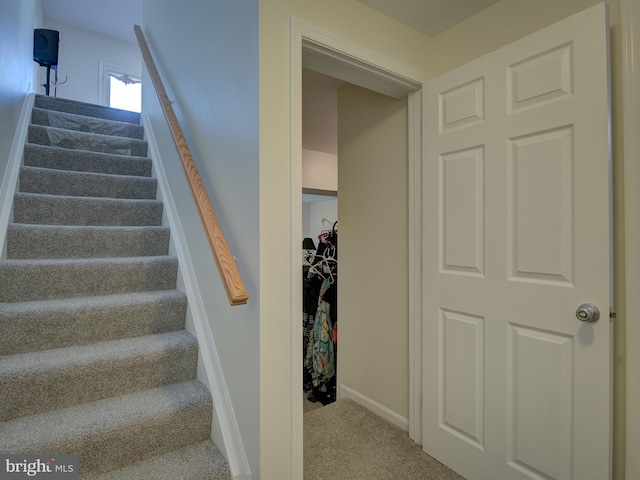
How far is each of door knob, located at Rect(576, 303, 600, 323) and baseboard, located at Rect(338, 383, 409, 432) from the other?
115 centimetres

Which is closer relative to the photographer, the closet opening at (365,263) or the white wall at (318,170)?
the closet opening at (365,263)

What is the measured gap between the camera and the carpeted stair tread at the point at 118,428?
Answer: 1199 millimetres

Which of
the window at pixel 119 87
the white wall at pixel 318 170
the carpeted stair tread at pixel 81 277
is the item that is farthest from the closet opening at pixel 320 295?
the window at pixel 119 87

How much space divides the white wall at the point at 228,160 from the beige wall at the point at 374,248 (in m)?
0.97

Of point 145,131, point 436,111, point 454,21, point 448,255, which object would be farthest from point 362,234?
point 145,131

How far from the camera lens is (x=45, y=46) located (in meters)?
3.40

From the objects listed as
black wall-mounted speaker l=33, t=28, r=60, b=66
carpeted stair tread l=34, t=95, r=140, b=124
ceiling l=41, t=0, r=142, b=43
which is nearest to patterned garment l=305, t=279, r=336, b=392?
carpeted stair tread l=34, t=95, r=140, b=124

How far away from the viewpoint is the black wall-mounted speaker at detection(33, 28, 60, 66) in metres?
3.36

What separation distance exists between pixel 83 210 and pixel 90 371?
3.79 feet

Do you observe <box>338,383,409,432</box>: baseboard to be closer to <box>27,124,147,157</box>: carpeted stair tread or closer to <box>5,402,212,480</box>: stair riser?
<box>5,402,212,480</box>: stair riser

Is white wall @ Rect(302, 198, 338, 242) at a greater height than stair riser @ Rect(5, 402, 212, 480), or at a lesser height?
greater

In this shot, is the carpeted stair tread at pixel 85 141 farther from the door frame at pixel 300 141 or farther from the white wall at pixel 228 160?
the door frame at pixel 300 141

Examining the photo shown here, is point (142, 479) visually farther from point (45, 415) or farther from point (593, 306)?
point (593, 306)

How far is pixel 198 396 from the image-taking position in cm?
149
